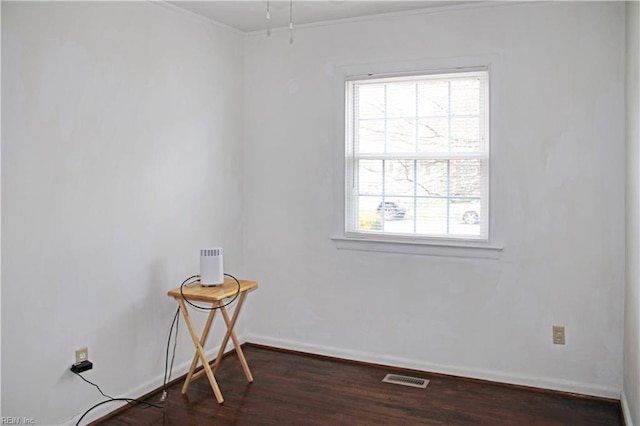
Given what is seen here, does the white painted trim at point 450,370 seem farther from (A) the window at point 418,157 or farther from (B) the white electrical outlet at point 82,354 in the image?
(B) the white electrical outlet at point 82,354

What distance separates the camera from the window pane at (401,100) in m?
3.99

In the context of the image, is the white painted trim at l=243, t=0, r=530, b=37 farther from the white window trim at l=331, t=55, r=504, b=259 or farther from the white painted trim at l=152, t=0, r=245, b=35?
the white window trim at l=331, t=55, r=504, b=259

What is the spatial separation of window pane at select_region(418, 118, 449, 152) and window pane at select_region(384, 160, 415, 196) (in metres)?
0.15

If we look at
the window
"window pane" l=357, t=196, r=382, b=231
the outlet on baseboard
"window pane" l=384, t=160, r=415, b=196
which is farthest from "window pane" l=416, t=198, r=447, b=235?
the outlet on baseboard

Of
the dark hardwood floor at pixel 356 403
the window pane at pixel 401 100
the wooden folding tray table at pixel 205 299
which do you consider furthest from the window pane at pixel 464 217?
the wooden folding tray table at pixel 205 299

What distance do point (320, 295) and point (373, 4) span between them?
2086 millimetres

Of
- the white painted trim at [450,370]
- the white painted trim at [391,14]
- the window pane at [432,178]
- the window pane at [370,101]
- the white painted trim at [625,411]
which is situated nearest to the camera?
the white painted trim at [625,411]

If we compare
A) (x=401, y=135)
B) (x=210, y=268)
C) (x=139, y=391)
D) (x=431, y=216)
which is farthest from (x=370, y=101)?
(x=139, y=391)

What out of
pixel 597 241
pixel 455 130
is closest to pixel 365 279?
pixel 455 130

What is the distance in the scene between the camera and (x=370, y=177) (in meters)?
4.16

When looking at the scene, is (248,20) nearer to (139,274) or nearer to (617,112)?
(139,274)

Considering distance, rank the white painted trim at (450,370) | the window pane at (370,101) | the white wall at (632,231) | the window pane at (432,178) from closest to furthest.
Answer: the white wall at (632,231), the white painted trim at (450,370), the window pane at (432,178), the window pane at (370,101)

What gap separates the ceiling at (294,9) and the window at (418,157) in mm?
459

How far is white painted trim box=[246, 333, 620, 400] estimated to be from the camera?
3537 millimetres
